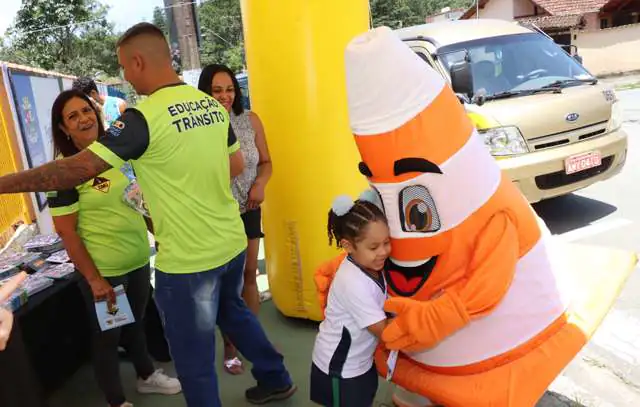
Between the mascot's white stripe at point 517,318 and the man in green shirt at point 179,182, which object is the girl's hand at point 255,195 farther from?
the mascot's white stripe at point 517,318

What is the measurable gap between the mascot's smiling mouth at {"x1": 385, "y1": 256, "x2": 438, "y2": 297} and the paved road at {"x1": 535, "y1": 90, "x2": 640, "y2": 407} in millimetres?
1159

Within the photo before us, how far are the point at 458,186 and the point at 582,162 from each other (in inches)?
129

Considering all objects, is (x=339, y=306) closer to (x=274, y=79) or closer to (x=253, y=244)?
(x=253, y=244)

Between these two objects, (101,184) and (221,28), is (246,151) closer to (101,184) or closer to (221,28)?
(101,184)

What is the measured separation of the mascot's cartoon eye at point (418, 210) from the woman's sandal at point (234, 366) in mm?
1718

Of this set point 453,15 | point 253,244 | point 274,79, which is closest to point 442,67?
point 274,79

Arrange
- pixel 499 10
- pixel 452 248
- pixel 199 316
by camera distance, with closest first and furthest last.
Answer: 1. pixel 452 248
2. pixel 199 316
3. pixel 499 10

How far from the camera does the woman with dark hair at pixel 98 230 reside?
100 inches

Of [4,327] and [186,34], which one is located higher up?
[186,34]

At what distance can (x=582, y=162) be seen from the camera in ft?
15.4

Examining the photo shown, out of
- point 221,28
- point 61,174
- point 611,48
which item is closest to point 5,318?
point 61,174

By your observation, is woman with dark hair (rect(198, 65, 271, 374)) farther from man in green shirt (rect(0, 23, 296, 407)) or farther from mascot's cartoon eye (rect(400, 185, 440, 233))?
mascot's cartoon eye (rect(400, 185, 440, 233))

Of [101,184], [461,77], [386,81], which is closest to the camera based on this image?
[386,81]

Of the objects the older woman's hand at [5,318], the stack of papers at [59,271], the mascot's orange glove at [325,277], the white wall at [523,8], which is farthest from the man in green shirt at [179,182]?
the white wall at [523,8]
